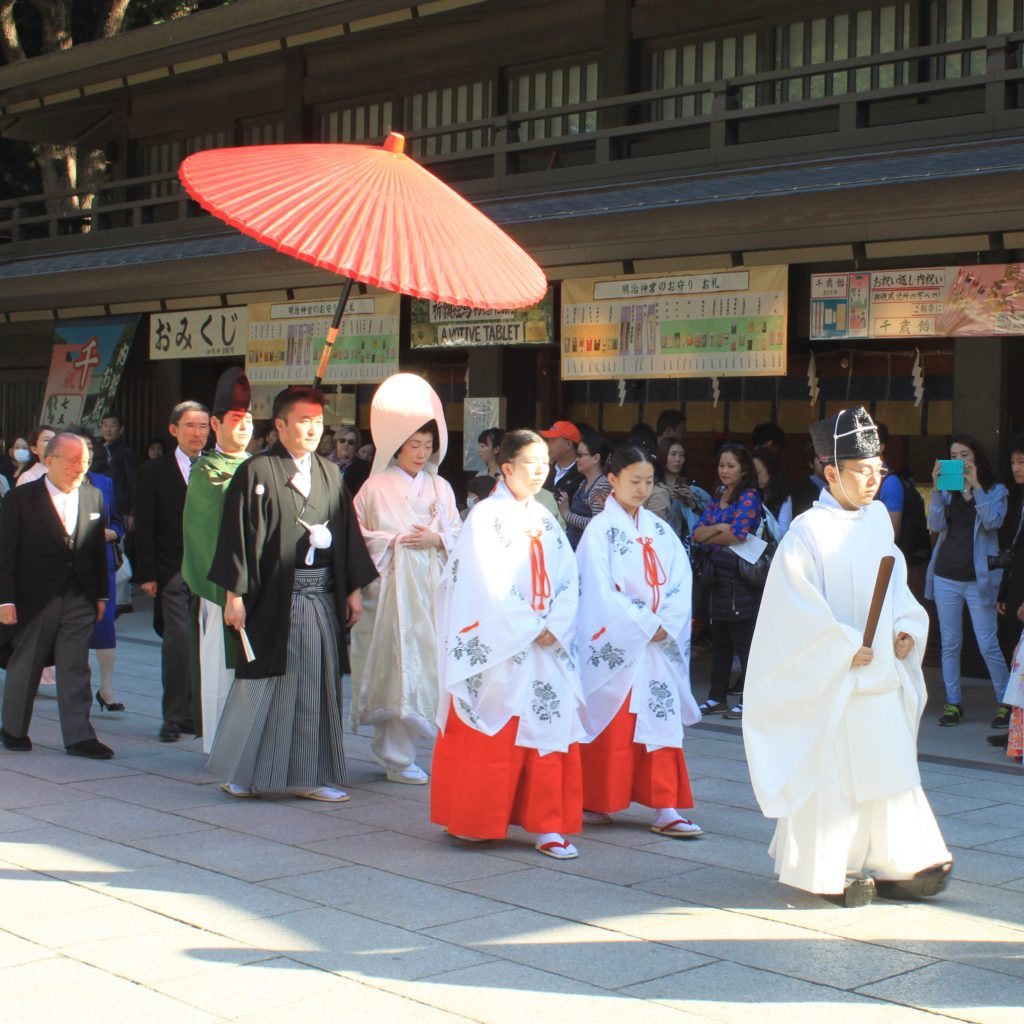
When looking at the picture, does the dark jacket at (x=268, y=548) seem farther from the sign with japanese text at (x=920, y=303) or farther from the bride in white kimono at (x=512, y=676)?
the sign with japanese text at (x=920, y=303)

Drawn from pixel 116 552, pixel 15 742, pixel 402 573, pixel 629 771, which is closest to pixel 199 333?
pixel 116 552

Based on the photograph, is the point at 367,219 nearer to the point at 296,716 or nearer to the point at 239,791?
the point at 296,716

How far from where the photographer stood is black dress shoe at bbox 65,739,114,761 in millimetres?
7098

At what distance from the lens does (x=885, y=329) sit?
30.2 feet

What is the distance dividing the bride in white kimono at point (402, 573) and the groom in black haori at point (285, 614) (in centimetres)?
34

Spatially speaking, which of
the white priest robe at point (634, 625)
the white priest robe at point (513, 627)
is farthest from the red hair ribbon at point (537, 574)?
the white priest robe at point (634, 625)

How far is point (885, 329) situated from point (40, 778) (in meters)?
5.87

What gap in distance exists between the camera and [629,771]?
5766 mm

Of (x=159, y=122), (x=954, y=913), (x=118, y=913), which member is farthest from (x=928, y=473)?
(x=159, y=122)

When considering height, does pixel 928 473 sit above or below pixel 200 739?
above

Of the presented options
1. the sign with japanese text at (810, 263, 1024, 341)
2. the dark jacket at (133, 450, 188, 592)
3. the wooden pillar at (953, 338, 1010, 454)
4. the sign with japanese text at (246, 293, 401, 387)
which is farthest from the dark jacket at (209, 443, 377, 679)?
the sign with japanese text at (246, 293, 401, 387)

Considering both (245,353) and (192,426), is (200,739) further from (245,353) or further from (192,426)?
(245,353)

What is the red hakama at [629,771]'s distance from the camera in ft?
18.7

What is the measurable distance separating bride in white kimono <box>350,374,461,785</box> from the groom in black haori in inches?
13.3
